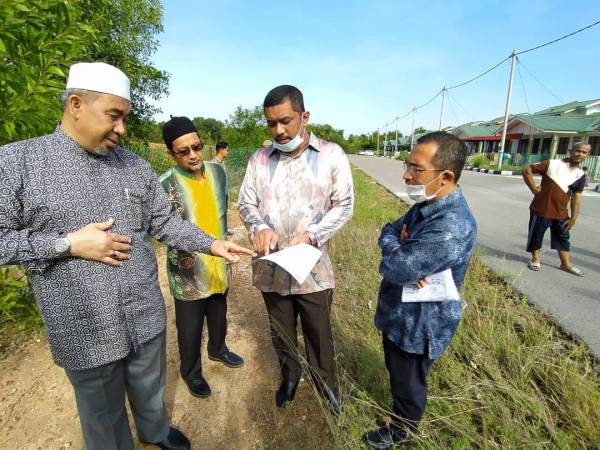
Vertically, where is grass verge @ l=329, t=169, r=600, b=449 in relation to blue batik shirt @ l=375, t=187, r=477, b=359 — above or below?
below

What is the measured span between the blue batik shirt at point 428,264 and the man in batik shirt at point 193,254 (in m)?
1.20

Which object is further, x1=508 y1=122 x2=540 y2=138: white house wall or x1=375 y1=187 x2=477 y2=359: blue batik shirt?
x1=508 y1=122 x2=540 y2=138: white house wall

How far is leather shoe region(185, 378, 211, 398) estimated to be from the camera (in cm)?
249

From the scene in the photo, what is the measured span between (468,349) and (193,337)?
1.98 metres

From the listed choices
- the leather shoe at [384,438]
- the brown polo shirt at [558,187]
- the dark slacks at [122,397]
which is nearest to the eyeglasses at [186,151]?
the dark slacks at [122,397]

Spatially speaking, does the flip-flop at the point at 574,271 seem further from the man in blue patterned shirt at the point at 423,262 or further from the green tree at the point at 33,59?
the green tree at the point at 33,59

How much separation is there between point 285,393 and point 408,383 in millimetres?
969

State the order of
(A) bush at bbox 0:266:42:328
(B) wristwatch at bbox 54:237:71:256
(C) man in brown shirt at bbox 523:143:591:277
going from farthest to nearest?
1. (C) man in brown shirt at bbox 523:143:591:277
2. (A) bush at bbox 0:266:42:328
3. (B) wristwatch at bbox 54:237:71:256

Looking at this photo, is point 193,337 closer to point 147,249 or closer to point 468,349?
point 147,249

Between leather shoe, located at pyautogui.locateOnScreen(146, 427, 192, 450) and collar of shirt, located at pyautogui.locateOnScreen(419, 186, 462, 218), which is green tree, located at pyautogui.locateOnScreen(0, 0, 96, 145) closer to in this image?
leather shoe, located at pyautogui.locateOnScreen(146, 427, 192, 450)

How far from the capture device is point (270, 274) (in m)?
2.14

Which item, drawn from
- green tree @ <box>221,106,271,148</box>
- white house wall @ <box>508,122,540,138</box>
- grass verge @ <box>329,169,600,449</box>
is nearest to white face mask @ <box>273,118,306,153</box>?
grass verge @ <box>329,169,600,449</box>

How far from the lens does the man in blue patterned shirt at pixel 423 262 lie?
1.55m

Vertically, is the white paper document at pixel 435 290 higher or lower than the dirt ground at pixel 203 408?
higher
